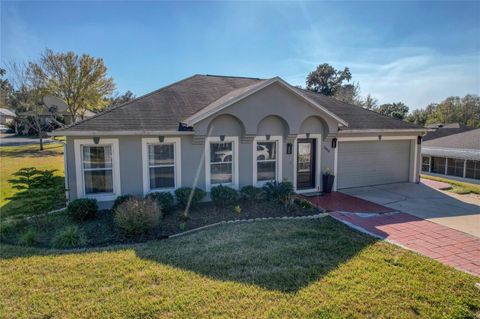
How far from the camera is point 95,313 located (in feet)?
14.6

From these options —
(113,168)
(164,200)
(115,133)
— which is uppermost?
(115,133)

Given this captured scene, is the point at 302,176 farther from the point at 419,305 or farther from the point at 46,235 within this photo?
the point at 46,235

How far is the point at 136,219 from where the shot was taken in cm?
789

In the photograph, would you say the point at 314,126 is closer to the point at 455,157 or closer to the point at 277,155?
the point at 277,155

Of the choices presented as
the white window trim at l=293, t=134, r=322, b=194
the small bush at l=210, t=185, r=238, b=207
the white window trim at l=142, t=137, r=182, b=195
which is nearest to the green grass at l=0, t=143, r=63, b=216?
the white window trim at l=142, t=137, r=182, b=195

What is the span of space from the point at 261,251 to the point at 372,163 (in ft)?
34.0

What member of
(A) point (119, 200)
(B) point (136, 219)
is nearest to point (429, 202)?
(B) point (136, 219)

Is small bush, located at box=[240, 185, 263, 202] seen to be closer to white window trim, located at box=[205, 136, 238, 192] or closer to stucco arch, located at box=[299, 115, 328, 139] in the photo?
white window trim, located at box=[205, 136, 238, 192]

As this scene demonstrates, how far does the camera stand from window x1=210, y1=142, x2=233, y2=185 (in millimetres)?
11445

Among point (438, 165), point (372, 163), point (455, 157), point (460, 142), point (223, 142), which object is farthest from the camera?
point (438, 165)

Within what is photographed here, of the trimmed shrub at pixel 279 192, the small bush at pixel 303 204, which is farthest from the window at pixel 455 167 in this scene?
the trimmed shrub at pixel 279 192

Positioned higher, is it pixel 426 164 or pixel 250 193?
pixel 426 164

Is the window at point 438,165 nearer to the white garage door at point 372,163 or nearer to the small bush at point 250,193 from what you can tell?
the white garage door at point 372,163

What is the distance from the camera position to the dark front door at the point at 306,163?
42.7 ft
